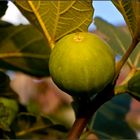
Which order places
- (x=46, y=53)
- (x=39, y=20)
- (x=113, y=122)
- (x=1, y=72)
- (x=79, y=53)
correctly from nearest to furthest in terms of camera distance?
(x=79, y=53) < (x=39, y=20) < (x=1, y=72) < (x=46, y=53) < (x=113, y=122)

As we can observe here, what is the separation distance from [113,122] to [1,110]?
0.78 metres

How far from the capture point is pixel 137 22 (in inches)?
37.9

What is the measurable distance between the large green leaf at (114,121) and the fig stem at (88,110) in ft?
2.26

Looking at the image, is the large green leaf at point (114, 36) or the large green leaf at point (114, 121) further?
the large green leaf at point (114, 121)

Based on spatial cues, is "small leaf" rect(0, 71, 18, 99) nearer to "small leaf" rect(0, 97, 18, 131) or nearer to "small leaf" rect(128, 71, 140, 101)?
"small leaf" rect(0, 97, 18, 131)

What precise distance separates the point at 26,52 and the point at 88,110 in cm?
57

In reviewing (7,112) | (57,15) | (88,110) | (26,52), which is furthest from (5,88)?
(88,110)

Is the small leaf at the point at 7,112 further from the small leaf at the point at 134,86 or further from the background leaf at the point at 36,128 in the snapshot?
the small leaf at the point at 134,86

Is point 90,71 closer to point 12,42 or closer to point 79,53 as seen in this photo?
point 79,53

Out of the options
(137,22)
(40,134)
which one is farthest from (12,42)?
(137,22)

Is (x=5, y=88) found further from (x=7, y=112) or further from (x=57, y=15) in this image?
(x=57, y=15)

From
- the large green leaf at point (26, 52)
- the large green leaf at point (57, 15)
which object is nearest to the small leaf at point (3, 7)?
the large green leaf at point (57, 15)

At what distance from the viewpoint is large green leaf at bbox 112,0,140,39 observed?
96cm

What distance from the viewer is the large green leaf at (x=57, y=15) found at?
106cm
